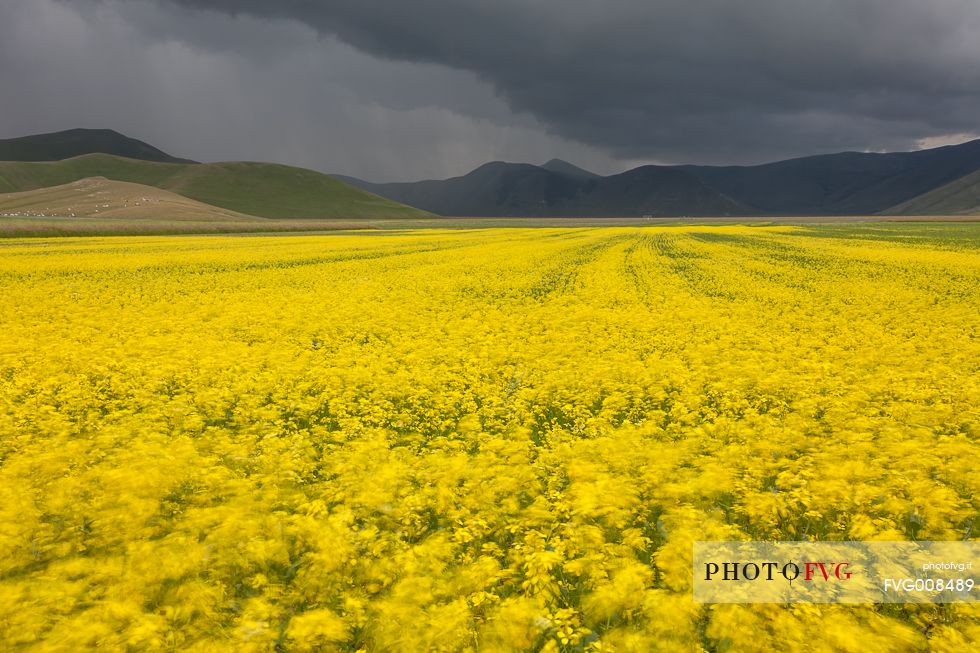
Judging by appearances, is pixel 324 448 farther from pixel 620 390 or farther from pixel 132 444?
pixel 620 390

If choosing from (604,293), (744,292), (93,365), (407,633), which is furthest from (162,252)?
(407,633)

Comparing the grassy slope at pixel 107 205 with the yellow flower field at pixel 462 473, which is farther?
the grassy slope at pixel 107 205

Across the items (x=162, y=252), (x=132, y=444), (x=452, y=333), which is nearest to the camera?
(x=132, y=444)

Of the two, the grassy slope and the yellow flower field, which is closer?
the yellow flower field

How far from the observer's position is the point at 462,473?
7.68 m

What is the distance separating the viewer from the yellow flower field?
4.86m

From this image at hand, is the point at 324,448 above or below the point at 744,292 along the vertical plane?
below

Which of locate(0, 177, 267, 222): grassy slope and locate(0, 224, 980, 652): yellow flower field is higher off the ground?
locate(0, 177, 267, 222): grassy slope

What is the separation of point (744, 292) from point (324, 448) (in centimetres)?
2113

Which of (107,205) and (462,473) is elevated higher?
(107,205)

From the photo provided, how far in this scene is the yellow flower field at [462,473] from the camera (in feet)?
15.9

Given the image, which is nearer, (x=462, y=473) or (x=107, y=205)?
(x=462, y=473)

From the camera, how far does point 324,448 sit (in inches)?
339

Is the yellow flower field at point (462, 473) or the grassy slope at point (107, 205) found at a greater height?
the grassy slope at point (107, 205)
